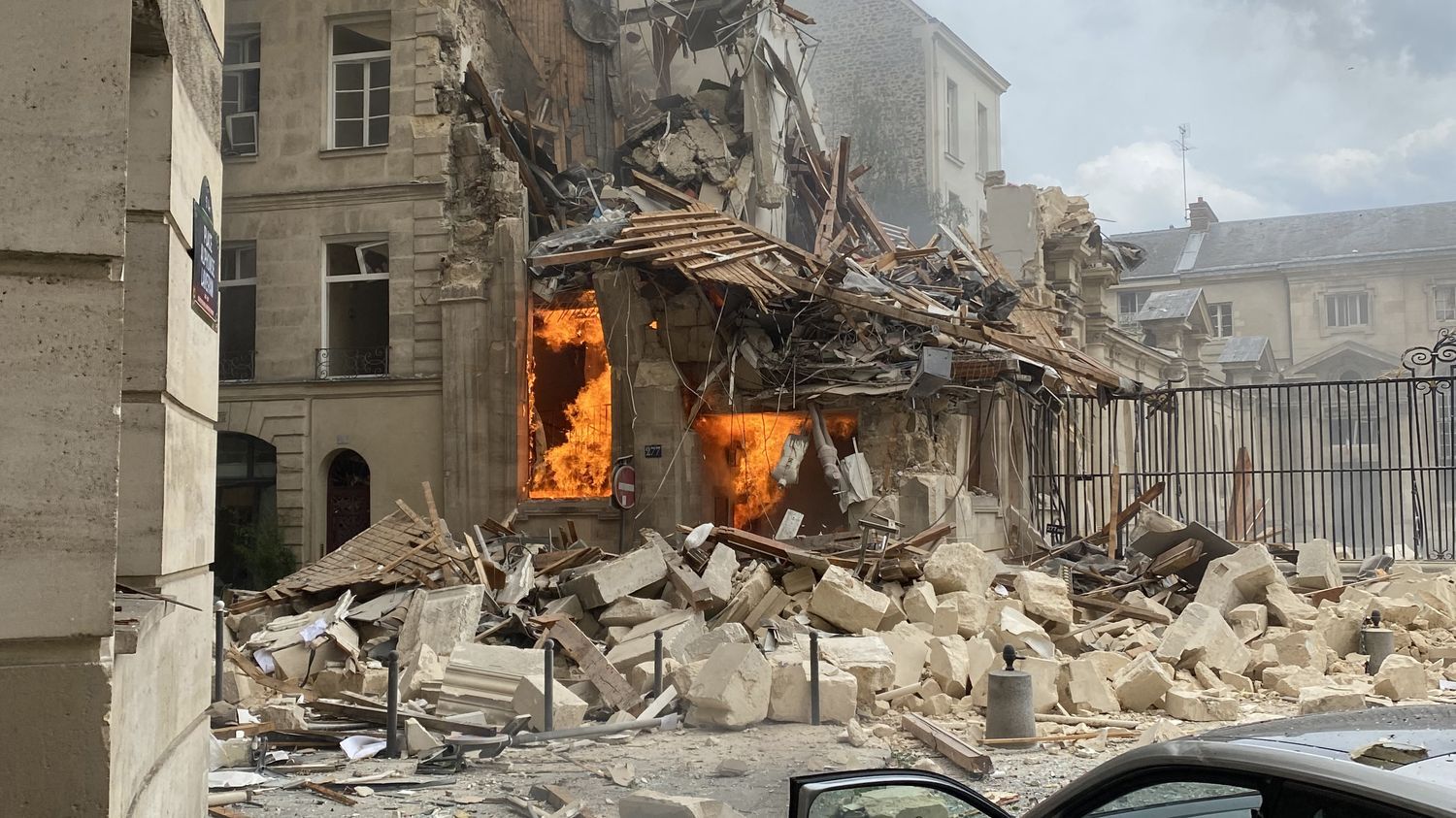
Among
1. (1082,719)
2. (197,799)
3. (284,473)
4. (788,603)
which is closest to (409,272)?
(284,473)

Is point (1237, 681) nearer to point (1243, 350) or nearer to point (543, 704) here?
point (543, 704)

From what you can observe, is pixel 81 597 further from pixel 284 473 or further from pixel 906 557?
pixel 284 473

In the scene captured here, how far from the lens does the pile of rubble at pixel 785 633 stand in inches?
387

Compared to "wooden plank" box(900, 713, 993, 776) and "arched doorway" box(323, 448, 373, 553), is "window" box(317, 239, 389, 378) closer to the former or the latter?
"arched doorway" box(323, 448, 373, 553)

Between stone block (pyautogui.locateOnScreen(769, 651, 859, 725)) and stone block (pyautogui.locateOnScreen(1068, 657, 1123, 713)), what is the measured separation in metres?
1.92

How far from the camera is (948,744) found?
851 cm

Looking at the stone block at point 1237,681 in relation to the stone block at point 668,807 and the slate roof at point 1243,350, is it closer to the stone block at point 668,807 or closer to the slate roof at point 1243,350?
the stone block at point 668,807

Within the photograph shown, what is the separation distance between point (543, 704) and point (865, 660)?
283 centimetres

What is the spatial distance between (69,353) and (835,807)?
98.8 inches

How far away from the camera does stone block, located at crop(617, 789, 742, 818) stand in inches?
262

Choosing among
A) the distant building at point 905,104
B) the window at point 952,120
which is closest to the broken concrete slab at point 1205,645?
the distant building at point 905,104

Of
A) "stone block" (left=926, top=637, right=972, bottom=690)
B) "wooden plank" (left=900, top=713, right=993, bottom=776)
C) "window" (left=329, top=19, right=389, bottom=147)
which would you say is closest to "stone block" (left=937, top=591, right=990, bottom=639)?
"stone block" (left=926, top=637, right=972, bottom=690)

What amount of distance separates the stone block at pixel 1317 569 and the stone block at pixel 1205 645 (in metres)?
3.52

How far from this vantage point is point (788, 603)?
1230 centimetres
